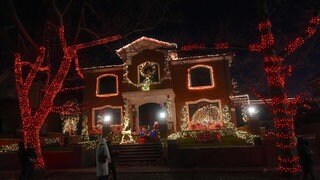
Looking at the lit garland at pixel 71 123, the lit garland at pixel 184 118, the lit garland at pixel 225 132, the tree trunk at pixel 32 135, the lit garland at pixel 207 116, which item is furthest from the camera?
the lit garland at pixel 71 123

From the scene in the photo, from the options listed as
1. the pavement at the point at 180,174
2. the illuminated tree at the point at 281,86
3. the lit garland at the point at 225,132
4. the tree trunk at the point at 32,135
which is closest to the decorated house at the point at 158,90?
the lit garland at the point at 225,132

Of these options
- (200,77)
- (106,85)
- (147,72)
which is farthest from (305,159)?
(106,85)

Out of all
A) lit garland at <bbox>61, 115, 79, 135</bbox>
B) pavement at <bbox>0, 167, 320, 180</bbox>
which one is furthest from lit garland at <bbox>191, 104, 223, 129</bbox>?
lit garland at <bbox>61, 115, 79, 135</bbox>

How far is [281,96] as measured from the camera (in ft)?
35.4

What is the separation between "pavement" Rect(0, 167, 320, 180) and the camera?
11773mm

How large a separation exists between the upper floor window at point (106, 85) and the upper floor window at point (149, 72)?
2.55 meters

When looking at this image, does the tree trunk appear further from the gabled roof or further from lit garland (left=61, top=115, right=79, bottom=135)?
the gabled roof

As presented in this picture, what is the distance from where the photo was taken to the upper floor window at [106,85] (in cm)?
2636

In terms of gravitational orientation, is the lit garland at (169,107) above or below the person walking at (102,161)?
above

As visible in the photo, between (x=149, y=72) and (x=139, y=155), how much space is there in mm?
9207

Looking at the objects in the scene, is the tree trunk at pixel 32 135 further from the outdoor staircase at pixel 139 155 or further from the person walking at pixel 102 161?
the person walking at pixel 102 161

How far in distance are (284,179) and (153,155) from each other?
866 centimetres

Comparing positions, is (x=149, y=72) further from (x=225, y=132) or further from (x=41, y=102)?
(x=41, y=102)

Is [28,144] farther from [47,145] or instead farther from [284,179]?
[284,179]
